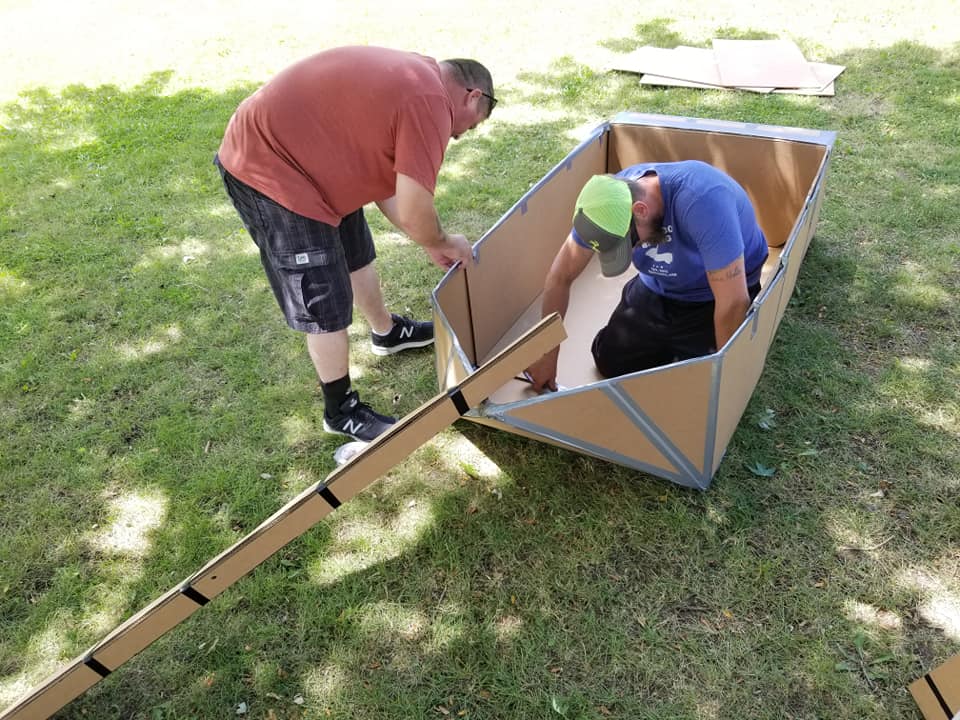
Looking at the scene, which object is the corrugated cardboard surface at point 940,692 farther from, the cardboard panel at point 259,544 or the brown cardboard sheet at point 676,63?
the brown cardboard sheet at point 676,63

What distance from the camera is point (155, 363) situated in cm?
330

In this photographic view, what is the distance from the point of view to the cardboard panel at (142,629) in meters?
1.90

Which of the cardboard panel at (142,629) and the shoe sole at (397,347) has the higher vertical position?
the cardboard panel at (142,629)

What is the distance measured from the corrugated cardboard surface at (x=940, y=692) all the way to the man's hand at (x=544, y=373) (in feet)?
4.83

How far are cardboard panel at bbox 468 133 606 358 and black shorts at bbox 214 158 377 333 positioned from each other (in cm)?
62

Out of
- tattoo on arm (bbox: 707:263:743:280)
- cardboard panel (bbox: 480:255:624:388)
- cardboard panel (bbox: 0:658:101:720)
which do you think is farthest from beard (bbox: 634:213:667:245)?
cardboard panel (bbox: 0:658:101:720)

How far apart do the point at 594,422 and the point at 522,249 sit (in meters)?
1.19

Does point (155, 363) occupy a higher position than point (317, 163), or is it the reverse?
point (317, 163)

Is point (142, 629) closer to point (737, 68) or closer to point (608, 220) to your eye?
point (608, 220)

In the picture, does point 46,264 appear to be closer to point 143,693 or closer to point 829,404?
point 143,693

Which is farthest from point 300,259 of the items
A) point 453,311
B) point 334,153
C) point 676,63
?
point 676,63

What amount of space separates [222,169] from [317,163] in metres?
0.39

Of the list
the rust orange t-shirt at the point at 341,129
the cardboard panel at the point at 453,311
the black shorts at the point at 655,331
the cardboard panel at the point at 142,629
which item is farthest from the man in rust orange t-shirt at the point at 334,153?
the cardboard panel at the point at 142,629

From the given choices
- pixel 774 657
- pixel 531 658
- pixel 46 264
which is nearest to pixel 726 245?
pixel 774 657
